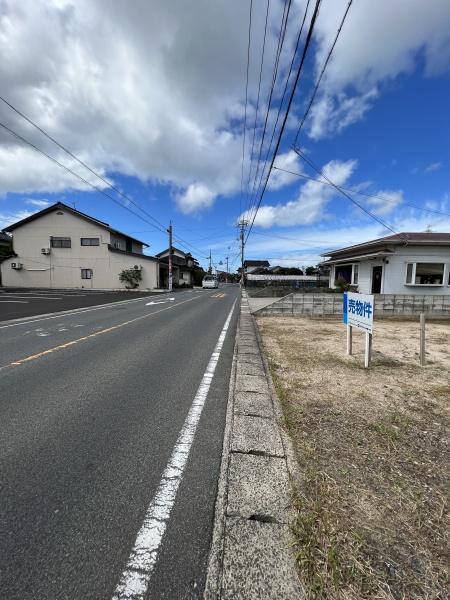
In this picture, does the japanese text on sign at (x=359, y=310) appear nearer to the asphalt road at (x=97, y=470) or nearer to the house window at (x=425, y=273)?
the asphalt road at (x=97, y=470)

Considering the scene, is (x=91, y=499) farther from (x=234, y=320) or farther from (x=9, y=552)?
(x=234, y=320)

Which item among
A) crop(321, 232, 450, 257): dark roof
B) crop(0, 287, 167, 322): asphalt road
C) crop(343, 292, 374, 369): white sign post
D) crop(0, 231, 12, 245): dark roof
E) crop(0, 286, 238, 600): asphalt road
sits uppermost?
crop(0, 231, 12, 245): dark roof

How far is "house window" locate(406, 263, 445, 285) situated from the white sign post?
1315 centimetres

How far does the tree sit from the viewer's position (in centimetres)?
Answer: 3241

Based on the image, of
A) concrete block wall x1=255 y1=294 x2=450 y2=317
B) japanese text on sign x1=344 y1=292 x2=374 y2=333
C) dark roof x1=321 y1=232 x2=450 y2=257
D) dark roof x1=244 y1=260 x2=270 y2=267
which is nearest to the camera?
japanese text on sign x1=344 y1=292 x2=374 y2=333

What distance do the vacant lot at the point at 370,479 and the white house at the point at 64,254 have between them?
32.1 metres

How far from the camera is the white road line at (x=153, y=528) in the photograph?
4.73ft

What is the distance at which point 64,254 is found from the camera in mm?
33031

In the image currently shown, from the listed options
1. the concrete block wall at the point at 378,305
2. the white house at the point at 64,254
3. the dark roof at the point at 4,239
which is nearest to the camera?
→ the concrete block wall at the point at 378,305

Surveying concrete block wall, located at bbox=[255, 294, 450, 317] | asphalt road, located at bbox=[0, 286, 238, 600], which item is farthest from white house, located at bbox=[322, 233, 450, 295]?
asphalt road, located at bbox=[0, 286, 238, 600]

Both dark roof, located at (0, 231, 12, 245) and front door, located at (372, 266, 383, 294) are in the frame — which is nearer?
front door, located at (372, 266, 383, 294)

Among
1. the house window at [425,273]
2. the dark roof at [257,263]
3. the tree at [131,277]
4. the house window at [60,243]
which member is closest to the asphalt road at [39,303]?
the tree at [131,277]

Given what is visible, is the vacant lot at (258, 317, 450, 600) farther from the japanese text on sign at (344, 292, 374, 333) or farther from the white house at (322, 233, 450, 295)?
the white house at (322, 233, 450, 295)

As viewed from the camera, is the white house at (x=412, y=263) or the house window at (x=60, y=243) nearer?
the white house at (x=412, y=263)
